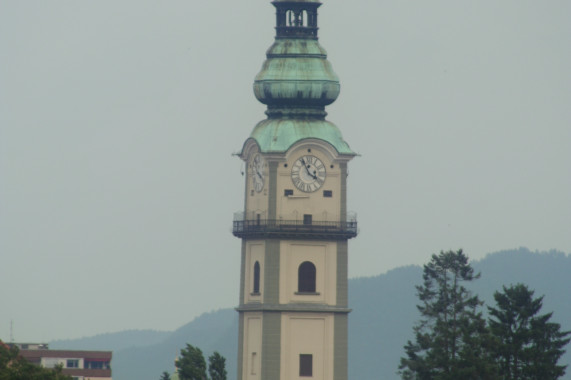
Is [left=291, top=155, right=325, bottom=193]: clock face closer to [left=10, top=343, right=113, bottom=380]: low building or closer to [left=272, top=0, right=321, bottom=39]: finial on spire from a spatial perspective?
[left=272, top=0, right=321, bottom=39]: finial on spire

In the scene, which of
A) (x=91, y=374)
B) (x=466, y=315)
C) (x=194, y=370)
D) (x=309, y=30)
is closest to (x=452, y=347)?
(x=466, y=315)

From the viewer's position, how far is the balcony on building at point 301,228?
137m

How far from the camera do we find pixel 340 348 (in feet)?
451

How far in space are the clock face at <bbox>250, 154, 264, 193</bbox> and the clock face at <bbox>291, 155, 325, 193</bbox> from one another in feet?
6.02

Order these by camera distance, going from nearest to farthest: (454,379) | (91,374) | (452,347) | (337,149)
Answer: (454,379), (452,347), (337,149), (91,374)

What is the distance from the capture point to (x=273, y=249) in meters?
137

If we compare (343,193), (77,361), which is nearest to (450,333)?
(343,193)

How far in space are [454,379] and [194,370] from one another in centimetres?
2194

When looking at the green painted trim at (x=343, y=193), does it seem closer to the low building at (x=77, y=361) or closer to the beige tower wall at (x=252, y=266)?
the beige tower wall at (x=252, y=266)

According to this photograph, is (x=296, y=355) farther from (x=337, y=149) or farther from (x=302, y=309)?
(x=337, y=149)

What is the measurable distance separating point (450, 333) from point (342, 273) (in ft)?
57.7

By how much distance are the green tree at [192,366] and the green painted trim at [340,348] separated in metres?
11.0

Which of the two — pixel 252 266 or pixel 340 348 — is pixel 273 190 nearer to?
pixel 252 266

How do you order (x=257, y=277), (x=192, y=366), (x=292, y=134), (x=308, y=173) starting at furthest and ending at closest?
1. (x=257, y=277)
2. (x=308, y=173)
3. (x=292, y=134)
4. (x=192, y=366)
